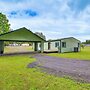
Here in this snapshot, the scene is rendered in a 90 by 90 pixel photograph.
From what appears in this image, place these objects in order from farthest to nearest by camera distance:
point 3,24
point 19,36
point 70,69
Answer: point 3,24
point 19,36
point 70,69

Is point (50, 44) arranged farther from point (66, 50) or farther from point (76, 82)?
point (76, 82)

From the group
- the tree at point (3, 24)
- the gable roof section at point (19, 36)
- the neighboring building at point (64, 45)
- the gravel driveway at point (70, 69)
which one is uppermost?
the tree at point (3, 24)

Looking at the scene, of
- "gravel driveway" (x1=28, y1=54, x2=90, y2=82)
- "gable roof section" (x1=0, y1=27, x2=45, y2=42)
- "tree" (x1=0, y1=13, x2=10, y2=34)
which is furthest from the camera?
"tree" (x1=0, y1=13, x2=10, y2=34)

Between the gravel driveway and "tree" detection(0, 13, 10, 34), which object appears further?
"tree" detection(0, 13, 10, 34)

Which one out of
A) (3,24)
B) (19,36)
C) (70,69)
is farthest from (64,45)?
(70,69)

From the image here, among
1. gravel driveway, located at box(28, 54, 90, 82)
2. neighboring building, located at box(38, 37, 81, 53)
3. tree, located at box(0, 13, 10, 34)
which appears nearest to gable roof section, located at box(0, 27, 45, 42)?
neighboring building, located at box(38, 37, 81, 53)

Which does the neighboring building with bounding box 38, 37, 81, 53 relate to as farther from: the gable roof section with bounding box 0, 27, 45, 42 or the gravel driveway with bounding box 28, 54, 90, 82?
the gravel driveway with bounding box 28, 54, 90, 82

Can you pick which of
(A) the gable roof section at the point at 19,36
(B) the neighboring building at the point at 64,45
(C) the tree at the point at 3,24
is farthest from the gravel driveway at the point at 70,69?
(C) the tree at the point at 3,24

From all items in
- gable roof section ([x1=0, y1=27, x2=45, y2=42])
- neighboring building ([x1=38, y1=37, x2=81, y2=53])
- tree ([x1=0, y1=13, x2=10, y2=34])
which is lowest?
neighboring building ([x1=38, y1=37, x2=81, y2=53])

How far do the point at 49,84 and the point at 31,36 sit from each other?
2088cm

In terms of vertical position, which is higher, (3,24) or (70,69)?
(3,24)

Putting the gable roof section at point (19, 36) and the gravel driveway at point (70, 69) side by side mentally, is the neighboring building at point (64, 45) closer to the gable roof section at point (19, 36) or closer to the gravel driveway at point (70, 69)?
the gable roof section at point (19, 36)

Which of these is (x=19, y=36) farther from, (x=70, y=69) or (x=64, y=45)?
(x=70, y=69)

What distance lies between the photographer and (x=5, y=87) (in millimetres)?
6203
